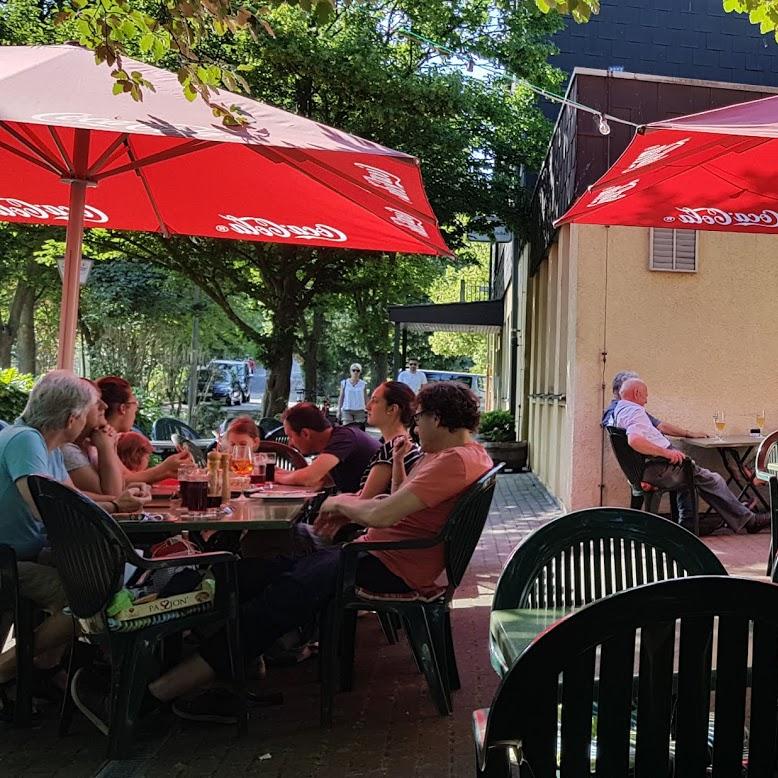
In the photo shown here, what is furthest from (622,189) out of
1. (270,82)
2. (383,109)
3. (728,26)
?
(728,26)

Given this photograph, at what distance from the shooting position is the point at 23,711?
3.61m

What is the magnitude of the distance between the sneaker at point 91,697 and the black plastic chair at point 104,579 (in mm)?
125

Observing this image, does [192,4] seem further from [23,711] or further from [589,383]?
[589,383]

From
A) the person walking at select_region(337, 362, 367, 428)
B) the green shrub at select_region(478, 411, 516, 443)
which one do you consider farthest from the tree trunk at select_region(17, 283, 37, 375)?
the green shrub at select_region(478, 411, 516, 443)

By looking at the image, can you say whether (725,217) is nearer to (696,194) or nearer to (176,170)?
(696,194)

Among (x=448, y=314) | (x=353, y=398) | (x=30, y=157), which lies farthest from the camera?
(x=353, y=398)

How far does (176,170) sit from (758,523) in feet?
19.6

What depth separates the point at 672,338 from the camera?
9227 millimetres

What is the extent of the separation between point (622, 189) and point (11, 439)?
10.3 ft

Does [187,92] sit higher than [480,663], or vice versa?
[187,92]

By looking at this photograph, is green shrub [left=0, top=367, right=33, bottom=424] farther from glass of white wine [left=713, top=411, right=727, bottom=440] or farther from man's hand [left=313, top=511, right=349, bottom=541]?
glass of white wine [left=713, top=411, right=727, bottom=440]

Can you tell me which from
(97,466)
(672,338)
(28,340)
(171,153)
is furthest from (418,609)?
(28,340)

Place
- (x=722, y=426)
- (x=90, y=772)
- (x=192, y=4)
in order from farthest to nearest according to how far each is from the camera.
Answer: (x=722, y=426) → (x=192, y=4) → (x=90, y=772)

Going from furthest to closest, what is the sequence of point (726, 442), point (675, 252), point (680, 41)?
point (680, 41) < point (675, 252) < point (726, 442)
